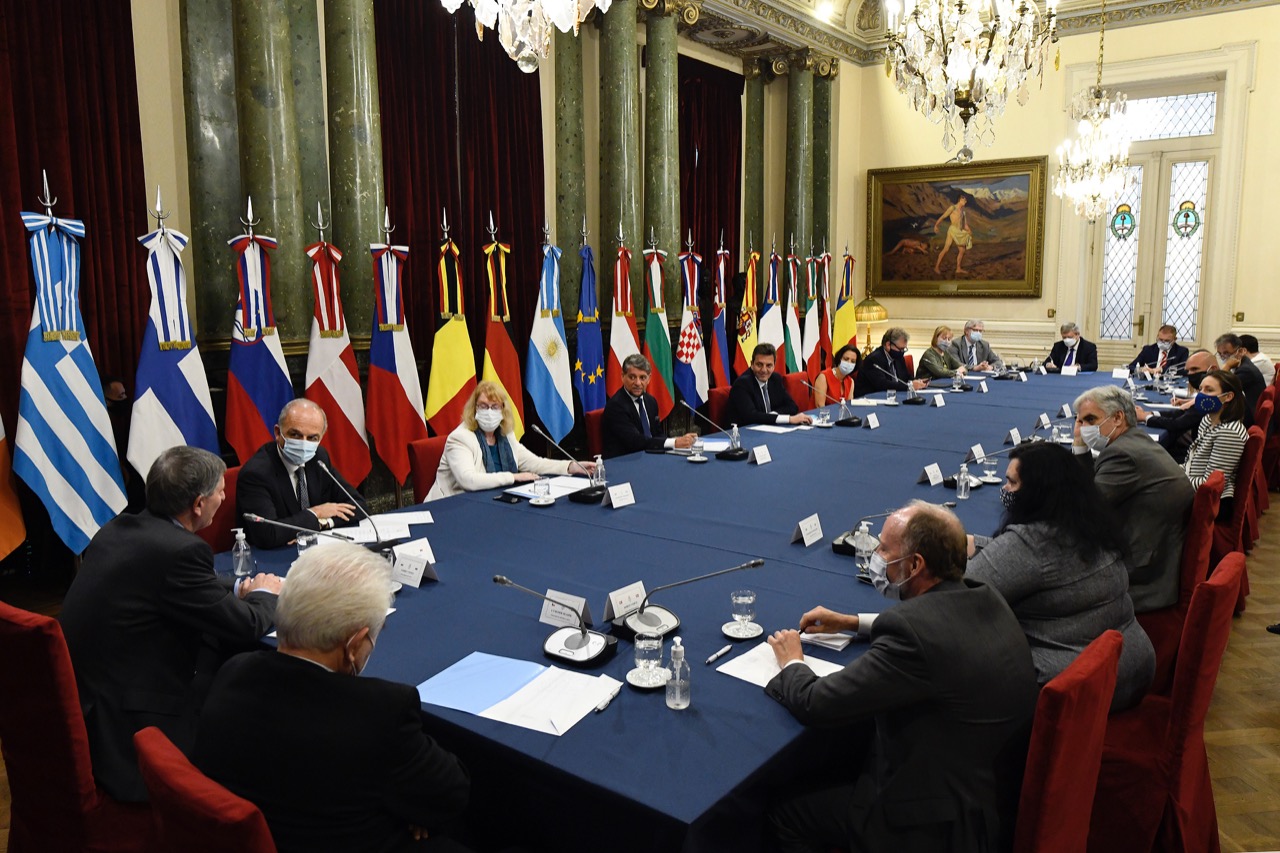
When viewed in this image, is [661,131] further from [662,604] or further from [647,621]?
[647,621]

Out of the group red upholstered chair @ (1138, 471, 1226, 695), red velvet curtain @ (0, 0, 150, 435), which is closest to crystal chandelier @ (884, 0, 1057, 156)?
red upholstered chair @ (1138, 471, 1226, 695)

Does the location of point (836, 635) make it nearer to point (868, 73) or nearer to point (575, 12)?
point (575, 12)

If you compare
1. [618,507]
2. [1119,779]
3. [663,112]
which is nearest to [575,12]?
[618,507]

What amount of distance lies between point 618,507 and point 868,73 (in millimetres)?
9908

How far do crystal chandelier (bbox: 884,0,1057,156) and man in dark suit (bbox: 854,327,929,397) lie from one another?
10.5 feet

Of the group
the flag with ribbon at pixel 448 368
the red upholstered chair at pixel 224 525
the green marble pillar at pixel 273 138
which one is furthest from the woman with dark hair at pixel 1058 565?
the flag with ribbon at pixel 448 368

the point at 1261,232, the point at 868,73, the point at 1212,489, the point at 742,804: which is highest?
the point at 868,73

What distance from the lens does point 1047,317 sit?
1085 centimetres

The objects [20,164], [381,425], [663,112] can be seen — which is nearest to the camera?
[20,164]

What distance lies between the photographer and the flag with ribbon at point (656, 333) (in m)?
8.18

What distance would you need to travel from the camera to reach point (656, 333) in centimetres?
820

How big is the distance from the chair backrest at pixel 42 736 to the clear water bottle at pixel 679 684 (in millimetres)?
1240

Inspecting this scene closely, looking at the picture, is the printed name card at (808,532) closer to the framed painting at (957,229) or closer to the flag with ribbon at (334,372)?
the flag with ribbon at (334,372)

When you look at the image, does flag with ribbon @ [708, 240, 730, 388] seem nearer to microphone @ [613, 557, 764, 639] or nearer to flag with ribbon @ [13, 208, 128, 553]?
flag with ribbon @ [13, 208, 128, 553]
